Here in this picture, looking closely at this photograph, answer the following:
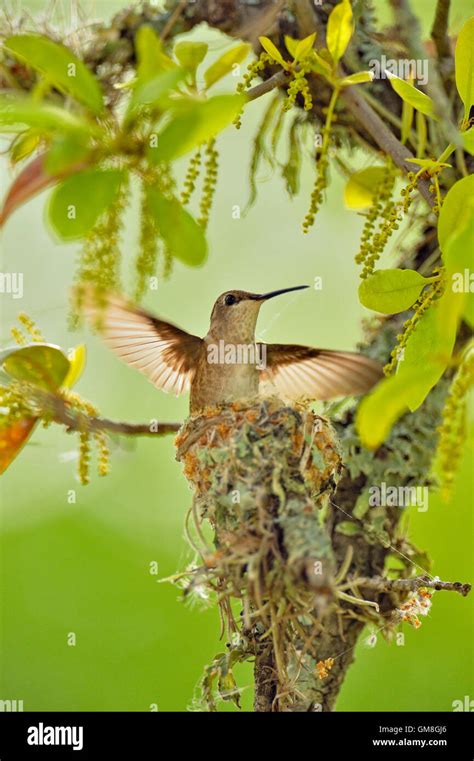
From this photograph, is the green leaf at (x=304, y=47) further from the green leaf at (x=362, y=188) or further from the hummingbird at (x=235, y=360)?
the green leaf at (x=362, y=188)

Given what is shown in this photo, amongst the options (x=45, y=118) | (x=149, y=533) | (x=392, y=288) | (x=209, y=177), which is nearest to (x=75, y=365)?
(x=209, y=177)

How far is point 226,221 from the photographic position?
419 centimetres

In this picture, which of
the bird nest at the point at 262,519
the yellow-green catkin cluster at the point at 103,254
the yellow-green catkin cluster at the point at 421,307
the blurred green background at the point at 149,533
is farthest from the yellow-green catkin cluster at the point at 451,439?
the blurred green background at the point at 149,533

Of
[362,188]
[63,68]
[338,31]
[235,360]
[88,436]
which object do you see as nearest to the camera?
[63,68]

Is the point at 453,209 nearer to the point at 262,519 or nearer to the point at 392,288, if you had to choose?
the point at 392,288

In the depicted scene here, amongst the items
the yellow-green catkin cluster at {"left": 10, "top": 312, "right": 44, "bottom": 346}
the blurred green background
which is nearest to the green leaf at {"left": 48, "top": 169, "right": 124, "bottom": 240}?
the yellow-green catkin cluster at {"left": 10, "top": 312, "right": 44, "bottom": 346}

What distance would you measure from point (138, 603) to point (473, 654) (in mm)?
1514

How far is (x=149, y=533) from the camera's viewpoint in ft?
13.3

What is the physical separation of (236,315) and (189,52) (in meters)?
0.78

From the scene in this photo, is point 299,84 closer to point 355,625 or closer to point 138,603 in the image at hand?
point 355,625

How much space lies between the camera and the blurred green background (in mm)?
3443

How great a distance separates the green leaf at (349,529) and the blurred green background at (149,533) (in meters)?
1.13
